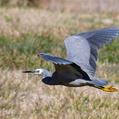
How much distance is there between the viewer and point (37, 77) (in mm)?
8461

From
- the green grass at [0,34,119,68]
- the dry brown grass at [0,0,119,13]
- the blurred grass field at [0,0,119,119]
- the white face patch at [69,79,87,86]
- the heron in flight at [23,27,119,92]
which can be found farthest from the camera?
the dry brown grass at [0,0,119,13]

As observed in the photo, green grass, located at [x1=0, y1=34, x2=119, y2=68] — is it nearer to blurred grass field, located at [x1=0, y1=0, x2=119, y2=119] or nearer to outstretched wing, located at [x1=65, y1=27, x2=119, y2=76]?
blurred grass field, located at [x1=0, y1=0, x2=119, y2=119]

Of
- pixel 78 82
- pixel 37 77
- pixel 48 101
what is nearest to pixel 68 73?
pixel 78 82

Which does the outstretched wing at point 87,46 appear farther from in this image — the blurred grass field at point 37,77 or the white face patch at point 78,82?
the blurred grass field at point 37,77

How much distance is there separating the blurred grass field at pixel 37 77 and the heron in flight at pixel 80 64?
12.2 inches

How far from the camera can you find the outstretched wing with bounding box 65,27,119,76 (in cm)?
688

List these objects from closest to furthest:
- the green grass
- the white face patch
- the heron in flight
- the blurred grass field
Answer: the heron in flight → the white face patch → the blurred grass field → the green grass

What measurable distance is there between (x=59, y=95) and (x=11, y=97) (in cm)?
55

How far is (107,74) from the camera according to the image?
30.4ft

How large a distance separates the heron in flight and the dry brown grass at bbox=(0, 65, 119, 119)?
289mm

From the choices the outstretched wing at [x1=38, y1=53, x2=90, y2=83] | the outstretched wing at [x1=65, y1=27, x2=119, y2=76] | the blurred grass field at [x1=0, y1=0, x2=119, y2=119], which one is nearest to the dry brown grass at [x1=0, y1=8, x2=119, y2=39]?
the blurred grass field at [x1=0, y1=0, x2=119, y2=119]

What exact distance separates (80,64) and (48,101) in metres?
0.78

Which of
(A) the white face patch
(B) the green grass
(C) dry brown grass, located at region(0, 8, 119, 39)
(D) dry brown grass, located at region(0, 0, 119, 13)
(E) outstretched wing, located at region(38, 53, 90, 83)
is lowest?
(D) dry brown grass, located at region(0, 0, 119, 13)

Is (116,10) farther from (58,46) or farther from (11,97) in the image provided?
(11,97)
